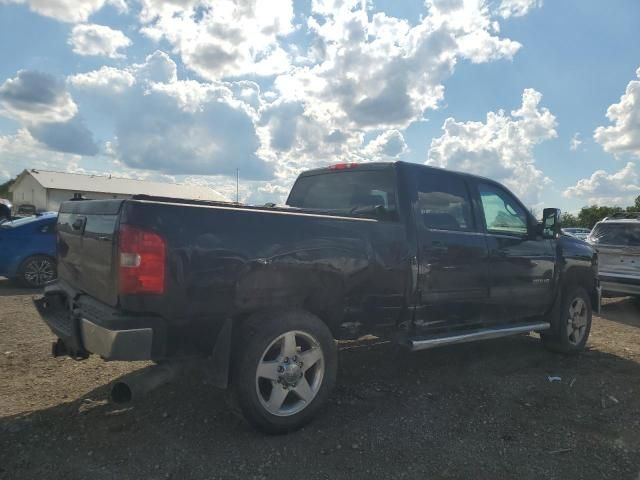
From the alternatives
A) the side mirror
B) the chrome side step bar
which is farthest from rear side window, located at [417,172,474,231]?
the side mirror

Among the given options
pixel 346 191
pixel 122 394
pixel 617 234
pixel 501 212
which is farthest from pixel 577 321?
pixel 122 394

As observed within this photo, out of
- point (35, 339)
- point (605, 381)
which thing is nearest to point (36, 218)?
point (35, 339)

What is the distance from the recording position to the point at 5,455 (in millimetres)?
3137

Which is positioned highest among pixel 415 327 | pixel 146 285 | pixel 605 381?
pixel 146 285

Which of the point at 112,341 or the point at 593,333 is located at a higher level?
the point at 112,341

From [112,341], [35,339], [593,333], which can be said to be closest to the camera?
[112,341]

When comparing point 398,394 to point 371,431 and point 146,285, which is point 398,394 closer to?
point 371,431

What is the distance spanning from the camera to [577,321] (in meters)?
6.13

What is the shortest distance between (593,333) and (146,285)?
6.80 m

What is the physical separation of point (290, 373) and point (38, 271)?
7.89 meters

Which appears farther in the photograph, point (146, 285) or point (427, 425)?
point (427, 425)

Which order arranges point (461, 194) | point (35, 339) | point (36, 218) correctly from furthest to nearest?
point (36, 218), point (35, 339), point (461, 194)

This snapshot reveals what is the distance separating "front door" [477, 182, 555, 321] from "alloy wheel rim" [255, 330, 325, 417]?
2.17 metres

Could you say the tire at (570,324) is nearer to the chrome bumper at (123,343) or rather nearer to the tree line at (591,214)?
the chrome bumper at (123,343)
